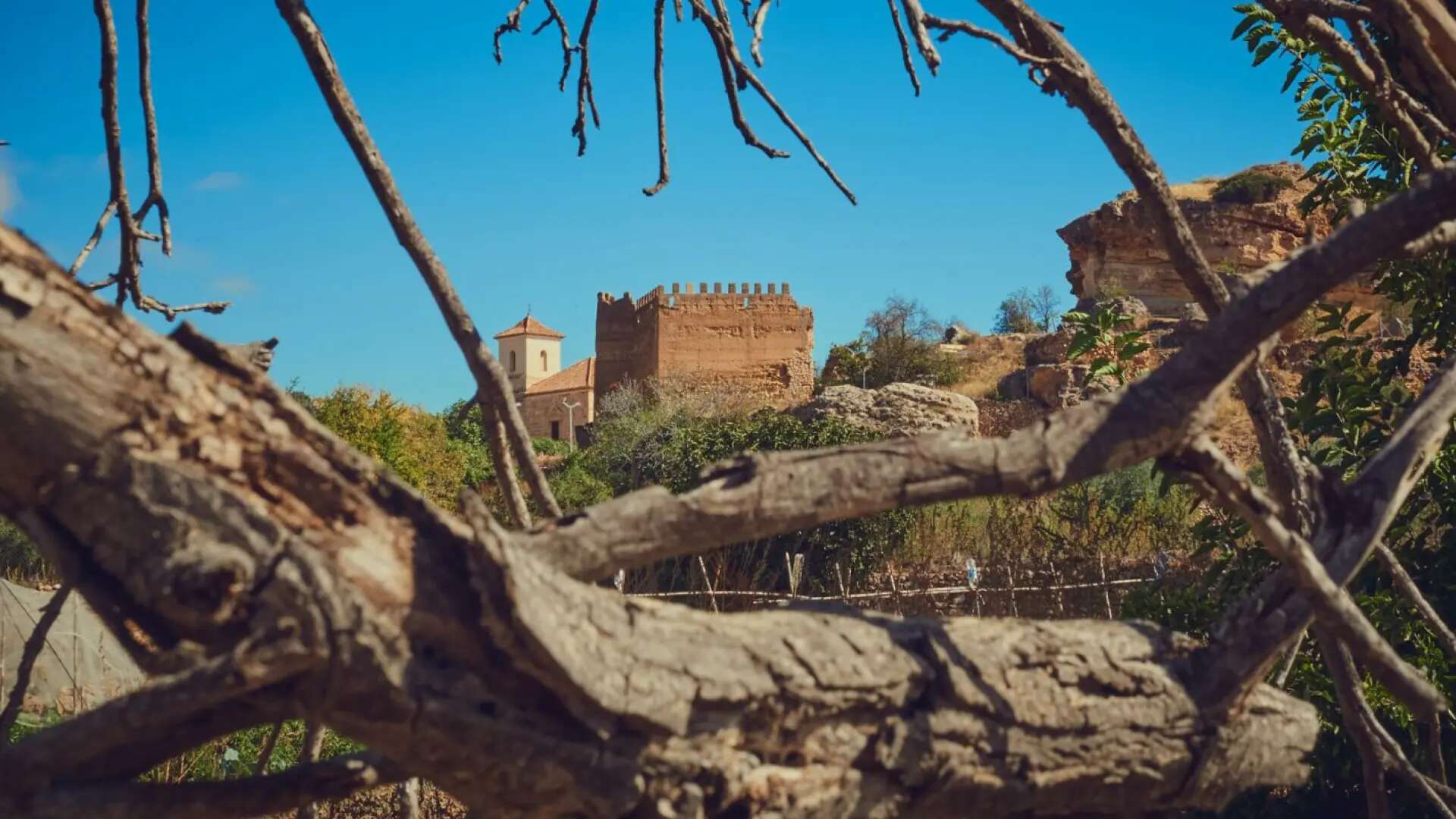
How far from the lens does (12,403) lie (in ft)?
4.11

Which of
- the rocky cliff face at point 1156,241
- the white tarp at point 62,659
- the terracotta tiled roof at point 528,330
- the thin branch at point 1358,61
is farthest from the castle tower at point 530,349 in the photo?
the thin branch at point 1358,61

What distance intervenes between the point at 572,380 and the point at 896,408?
2149 cm

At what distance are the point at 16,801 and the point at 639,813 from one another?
25.8 inches

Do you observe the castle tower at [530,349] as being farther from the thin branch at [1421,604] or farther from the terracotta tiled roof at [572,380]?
the thin branch at [1421,604]

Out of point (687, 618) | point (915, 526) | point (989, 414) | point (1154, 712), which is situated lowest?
point (1154, 712)

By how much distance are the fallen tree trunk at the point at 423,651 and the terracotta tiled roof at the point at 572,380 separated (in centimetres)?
4433

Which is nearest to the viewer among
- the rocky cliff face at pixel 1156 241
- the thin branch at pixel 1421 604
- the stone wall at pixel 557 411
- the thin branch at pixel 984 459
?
the thin branch at pixel 984 459

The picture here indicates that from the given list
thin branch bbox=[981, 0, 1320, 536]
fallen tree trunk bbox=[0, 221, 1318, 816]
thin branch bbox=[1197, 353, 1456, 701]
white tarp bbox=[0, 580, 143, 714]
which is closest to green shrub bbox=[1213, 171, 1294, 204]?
white tarp bbox=[0, 580, 143, 714]

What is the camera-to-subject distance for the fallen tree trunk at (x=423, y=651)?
128 cm

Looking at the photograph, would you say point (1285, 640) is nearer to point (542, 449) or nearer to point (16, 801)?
point (16, 801)

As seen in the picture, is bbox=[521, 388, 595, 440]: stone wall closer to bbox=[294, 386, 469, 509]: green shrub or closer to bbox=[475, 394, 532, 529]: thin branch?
bbox=[294, 386, 469, 509]: green shrub

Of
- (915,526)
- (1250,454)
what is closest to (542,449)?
(1250,454)

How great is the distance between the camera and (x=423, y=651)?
54.9 inches

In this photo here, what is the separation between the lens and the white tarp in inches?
267
